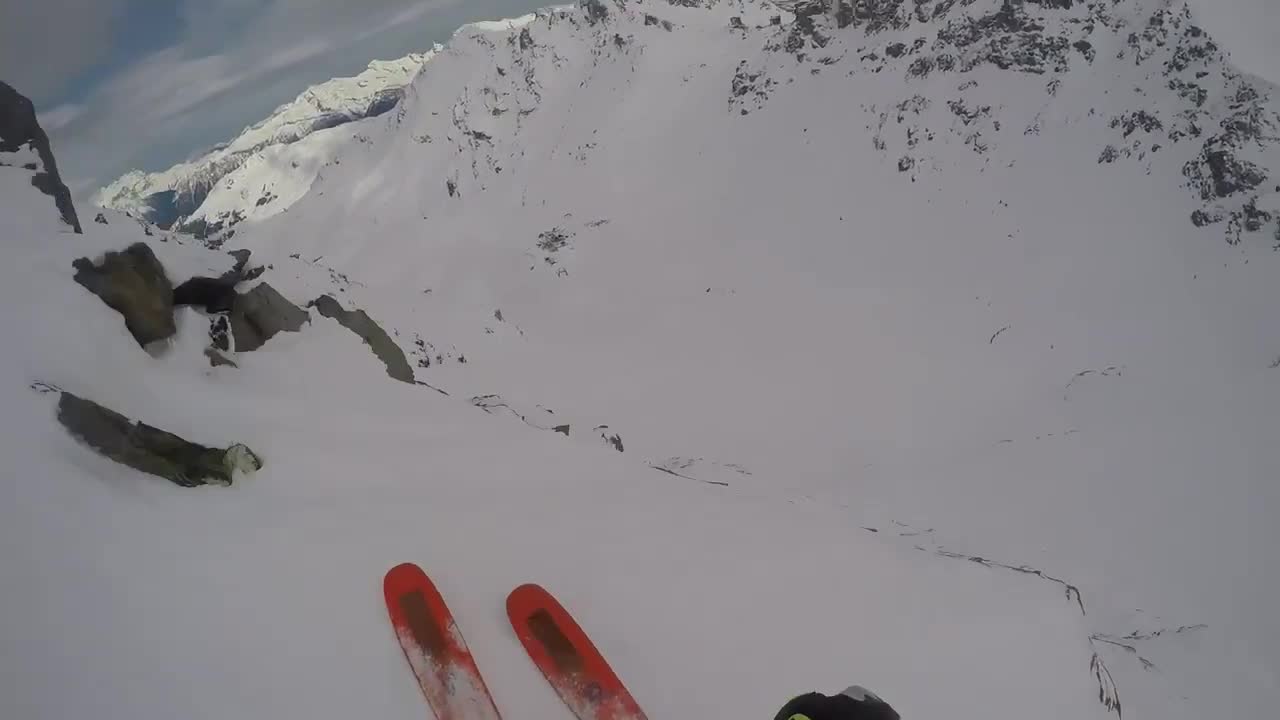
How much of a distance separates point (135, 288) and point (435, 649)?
843cm

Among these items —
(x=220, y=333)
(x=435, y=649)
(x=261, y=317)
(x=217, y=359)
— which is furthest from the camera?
(x=261, y=317)

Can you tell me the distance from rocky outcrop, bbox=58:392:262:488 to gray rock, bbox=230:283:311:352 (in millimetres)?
5474

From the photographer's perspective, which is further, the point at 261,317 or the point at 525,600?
the point at 261,317

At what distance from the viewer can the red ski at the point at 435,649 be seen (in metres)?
5.02

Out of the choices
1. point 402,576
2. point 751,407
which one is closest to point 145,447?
point 402,576

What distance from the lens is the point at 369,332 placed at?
15.6 m

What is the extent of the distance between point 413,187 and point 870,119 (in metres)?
123

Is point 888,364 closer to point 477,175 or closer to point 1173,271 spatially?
point 1173,271

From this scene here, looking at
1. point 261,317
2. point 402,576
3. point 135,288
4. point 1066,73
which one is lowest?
point 261,317

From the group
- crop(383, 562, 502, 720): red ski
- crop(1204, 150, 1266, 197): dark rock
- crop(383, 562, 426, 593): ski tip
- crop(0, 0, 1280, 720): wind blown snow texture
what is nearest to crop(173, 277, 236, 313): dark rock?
crop(0, 0, 1280, 720): wind blown snow texture

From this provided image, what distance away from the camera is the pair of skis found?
509cm

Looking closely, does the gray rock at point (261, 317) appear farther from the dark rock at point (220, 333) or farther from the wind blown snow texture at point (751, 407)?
the wind blown snow texture at point (751, 407)

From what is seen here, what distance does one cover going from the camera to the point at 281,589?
17.7 ft

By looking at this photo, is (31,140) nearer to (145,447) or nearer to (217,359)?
(217,359)
